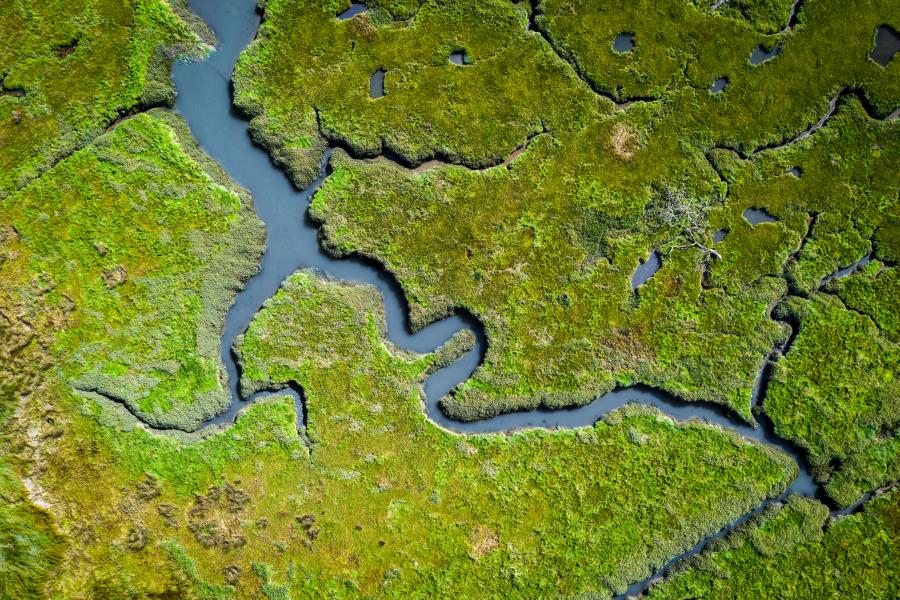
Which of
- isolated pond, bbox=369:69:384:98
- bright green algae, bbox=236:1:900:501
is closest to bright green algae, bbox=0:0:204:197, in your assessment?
bright green algae, bbox=236:1:900:501

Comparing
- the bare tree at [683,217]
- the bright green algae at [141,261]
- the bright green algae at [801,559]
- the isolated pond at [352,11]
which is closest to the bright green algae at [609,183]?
the bare tree at [683,217]

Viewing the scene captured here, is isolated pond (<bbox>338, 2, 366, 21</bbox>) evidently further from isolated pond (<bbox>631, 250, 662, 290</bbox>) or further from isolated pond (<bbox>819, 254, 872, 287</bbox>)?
isolated pond (<bbox>819, 254, 872, 287</bbox>)

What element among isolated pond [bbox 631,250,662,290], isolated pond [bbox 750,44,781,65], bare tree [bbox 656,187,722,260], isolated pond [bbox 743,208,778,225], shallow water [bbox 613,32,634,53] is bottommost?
isolated pond [bbox 631,250,662,290]

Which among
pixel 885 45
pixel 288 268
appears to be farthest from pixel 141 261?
pixel 885 45

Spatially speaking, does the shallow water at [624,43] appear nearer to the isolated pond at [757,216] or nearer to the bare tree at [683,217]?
the bare tree at [683,217]

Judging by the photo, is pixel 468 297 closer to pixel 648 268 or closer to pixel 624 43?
pixel 648 268
